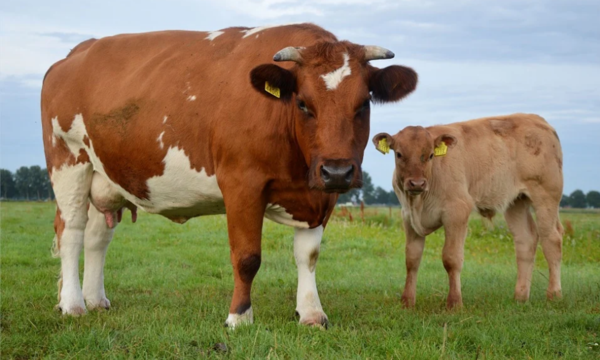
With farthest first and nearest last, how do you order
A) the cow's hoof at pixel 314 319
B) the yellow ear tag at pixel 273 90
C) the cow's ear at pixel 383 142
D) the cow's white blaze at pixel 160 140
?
1. the cow's ear at pixel 383 142
2. the cow's white blaze at pixel 160 140
3. the cow's hoof at pixel 314 319
4. the yellow ear tag at pixel 273 90

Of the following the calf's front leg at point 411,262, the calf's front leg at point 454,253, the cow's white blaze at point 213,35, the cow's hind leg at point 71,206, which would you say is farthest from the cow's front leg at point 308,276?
the cow's hind leg at point 71,206

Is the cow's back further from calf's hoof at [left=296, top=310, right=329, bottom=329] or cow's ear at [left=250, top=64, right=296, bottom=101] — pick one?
calf's hoof at [left=296, top=310, right=329, bottom=329]

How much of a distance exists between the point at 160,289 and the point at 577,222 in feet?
57.1

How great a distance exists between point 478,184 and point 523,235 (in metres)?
1.37

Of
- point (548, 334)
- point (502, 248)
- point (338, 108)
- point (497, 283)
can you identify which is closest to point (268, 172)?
point (338, 108)

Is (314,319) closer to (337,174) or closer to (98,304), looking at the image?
(337,174)

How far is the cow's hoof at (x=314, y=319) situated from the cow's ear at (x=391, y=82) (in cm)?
211

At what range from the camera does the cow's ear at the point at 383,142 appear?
8172 mm

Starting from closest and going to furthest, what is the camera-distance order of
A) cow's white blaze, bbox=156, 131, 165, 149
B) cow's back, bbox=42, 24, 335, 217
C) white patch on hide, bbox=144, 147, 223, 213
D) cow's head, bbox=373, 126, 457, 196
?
cow's back, bbox=42, 24, 335, 217
white patch on hide, bbox=144, 147, 223, 213
cow's white blaze, bbox=156, 131, 165, 149
cow's head, bbox=373, 126, 457, 196

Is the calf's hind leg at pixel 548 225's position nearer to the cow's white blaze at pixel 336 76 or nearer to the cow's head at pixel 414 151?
the cow's head at pixel 414 151

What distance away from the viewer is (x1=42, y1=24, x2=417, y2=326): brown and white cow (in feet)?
18.7

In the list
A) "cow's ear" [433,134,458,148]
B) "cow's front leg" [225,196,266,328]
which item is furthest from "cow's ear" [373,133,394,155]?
"cow's front leg" [225,196,266,328]

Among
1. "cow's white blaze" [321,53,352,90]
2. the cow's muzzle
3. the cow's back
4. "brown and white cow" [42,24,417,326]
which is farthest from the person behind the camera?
the cow's back

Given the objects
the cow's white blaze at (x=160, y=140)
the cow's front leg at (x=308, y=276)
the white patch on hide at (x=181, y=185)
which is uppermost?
the cow's white blaze at (x=160, y=140)
